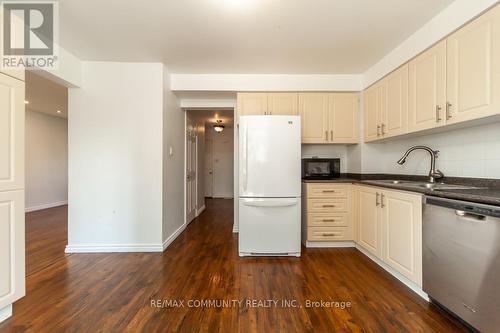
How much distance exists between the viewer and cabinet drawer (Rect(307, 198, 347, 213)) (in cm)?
281

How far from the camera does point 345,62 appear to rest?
2703 mm

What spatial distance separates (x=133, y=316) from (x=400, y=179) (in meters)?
3.04

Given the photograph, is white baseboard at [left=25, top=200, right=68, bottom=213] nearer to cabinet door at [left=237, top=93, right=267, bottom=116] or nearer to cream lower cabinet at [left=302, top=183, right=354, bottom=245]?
cabinet door at [left=237, top=93, right=267, bottom=116]

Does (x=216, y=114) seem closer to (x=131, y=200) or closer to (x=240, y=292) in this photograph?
(x=131, y=200)

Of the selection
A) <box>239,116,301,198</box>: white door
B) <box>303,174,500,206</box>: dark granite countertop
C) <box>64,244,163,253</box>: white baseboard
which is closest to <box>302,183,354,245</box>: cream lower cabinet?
<box>303,174,500,206</box>: dark granite countertop

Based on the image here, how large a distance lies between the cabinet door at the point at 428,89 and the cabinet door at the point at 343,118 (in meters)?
0.93

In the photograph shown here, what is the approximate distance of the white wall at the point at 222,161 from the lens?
7.45 meters

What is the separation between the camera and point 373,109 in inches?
109

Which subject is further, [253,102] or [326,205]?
[253,102]

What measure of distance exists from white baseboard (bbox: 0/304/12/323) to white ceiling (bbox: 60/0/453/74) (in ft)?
7.58

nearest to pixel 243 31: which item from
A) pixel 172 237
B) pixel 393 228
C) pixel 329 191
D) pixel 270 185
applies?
pixel 270 185

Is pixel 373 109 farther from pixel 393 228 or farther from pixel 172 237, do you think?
pixel 172 237

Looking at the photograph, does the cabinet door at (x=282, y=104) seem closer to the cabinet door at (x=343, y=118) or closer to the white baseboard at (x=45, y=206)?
the cabinet door at (x=343, y=118)

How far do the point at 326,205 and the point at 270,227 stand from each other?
0.82 metres
